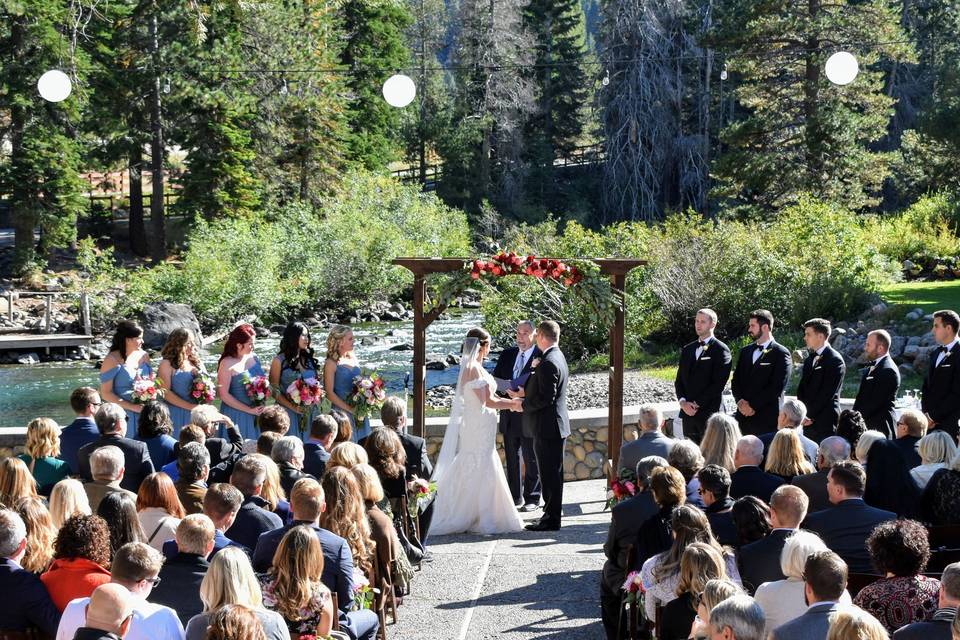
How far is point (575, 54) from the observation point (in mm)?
54406

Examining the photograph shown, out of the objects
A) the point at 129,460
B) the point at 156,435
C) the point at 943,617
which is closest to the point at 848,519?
the point at 943,617

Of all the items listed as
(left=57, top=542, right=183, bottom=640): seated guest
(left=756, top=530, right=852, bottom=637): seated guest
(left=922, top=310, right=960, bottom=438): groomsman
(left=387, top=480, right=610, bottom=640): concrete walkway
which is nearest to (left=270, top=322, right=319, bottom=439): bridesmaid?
(left=387, top=480, right=610, bottom=640): concrete walkway

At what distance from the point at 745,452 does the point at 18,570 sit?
4109 millimetres

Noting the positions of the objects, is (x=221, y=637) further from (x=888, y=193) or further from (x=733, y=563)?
(x=888, y=193)

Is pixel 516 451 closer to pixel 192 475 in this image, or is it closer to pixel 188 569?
pixel 192 475

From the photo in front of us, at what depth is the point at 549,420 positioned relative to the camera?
9164 mm

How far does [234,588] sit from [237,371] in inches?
210

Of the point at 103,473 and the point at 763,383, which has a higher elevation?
the point at 763,383

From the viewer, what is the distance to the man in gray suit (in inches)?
164

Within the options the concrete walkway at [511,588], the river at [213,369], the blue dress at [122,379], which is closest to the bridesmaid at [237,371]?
the blue dress at [122,379]

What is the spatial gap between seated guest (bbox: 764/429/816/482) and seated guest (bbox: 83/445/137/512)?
4.02 metres

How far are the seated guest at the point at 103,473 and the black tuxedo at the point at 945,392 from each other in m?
6.60

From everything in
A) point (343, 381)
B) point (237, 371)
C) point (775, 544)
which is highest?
point (237, 371)

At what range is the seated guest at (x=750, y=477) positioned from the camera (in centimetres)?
650
